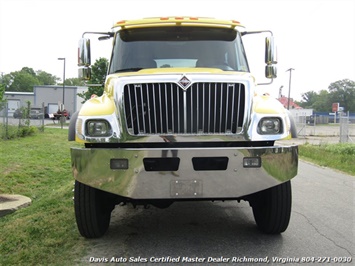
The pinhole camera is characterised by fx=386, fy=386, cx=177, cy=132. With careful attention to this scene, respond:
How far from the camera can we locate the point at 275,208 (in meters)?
4.24

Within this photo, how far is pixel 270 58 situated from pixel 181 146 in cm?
245

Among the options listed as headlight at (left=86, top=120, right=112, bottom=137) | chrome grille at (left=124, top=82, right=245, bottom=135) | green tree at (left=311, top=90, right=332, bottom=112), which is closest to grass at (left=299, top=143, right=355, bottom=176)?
chrome grille at (left=124, top=82, right=245, bottom=135)

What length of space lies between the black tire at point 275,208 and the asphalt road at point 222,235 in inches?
5.4

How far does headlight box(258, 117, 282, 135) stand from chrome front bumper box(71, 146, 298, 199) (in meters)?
0.23

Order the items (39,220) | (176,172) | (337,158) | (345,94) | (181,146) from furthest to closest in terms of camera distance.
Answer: (345,94) < (337,158) < (39,220) < (181,146) < (176,172)

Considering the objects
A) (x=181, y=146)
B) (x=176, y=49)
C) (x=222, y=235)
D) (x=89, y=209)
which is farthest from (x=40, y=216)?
(x=176, y=49)

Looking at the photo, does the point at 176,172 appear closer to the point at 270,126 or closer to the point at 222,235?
the point at 270,126

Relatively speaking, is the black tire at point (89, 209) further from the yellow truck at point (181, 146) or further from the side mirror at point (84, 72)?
the side mirror at point (84, 72)

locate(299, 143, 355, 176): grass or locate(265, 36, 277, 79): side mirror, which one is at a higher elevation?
locate(265, 36, 277, 79): side mirror

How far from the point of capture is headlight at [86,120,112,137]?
3.81 m

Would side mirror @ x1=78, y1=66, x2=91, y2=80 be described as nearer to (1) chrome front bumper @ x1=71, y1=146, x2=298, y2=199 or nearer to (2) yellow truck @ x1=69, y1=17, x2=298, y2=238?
(2) yellow truck @ x1=69, y1=17, x2=298, y2=238

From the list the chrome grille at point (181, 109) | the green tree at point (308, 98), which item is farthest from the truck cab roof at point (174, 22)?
the green tree at point (308, 98)

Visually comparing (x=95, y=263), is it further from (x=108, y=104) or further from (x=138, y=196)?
(x=108, y=104)

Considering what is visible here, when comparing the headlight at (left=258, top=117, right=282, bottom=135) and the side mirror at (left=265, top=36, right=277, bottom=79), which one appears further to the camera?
the side mirror at (left=265, top=36, right=277, bottom=79)
